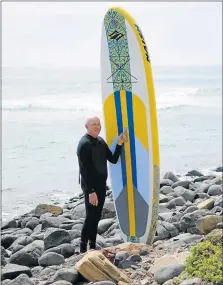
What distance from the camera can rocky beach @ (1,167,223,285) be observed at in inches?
173

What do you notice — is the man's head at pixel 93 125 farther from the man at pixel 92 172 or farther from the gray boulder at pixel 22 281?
the gray boulder at pixel 22 281

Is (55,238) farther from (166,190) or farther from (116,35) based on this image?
(166,190)

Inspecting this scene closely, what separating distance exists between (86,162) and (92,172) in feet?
0.42

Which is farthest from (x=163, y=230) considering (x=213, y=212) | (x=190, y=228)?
(x=213, y=212)

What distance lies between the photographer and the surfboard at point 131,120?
588cm

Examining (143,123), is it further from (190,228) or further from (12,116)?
(12,116)

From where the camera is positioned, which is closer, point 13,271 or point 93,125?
point 13,271

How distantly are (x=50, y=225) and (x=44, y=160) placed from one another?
22.5ft

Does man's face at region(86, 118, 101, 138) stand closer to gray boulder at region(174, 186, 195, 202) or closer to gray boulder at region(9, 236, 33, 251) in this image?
gray boulder at region(9, 236, 33, 251)

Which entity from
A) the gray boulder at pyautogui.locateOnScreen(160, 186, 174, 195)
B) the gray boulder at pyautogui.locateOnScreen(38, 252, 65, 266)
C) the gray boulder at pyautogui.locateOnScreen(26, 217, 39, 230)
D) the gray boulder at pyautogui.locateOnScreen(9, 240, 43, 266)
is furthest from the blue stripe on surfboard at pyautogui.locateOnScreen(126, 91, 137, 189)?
the gray boulder at pyautogui.locateOnScreen(160, 186, 174, 195)

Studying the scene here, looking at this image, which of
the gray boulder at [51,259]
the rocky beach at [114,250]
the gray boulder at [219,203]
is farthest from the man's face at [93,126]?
the gray boulder at [219,203]

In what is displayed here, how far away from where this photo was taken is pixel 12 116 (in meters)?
25.1

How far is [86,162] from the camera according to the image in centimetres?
545

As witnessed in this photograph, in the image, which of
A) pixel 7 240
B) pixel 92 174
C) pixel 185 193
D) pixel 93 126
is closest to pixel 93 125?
pixel 93 126
